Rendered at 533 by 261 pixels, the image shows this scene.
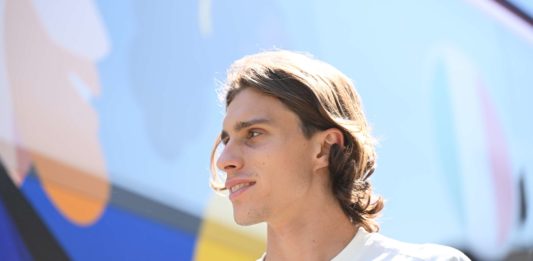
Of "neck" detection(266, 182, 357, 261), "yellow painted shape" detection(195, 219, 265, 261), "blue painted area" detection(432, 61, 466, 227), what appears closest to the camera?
"neck" detection(266, 182, 357, 261)

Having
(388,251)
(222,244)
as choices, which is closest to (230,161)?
(388,251)

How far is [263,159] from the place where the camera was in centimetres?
168

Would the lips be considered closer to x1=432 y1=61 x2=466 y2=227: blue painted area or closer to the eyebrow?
the eyebrow

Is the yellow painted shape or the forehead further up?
the forehead

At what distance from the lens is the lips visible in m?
1.67

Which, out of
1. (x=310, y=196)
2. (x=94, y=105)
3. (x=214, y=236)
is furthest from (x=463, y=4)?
(x=310, y=196)

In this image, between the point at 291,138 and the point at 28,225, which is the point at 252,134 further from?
the point at 28,225

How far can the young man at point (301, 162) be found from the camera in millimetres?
1672

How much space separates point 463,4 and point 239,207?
229 centimetres

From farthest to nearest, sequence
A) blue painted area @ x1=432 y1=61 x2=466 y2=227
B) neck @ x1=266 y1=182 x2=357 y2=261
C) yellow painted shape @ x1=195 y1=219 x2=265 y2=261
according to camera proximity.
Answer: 1. blue painted area @ x1=432 y1=61 x2=466 y2=227
2. yellow painted shape @ x1=195 y1=219 x2=265 y2=261
3. neck @ x1=266 y1=182 x2=357 y2=261

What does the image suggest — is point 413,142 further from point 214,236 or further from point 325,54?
point 214,236

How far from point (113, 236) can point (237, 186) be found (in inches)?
29.0

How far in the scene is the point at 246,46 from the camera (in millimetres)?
2811

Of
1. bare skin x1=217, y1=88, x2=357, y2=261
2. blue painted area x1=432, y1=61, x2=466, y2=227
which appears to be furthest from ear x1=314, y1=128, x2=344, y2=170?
blue painted area x1=432, y1=61, x2=466, y2=227
